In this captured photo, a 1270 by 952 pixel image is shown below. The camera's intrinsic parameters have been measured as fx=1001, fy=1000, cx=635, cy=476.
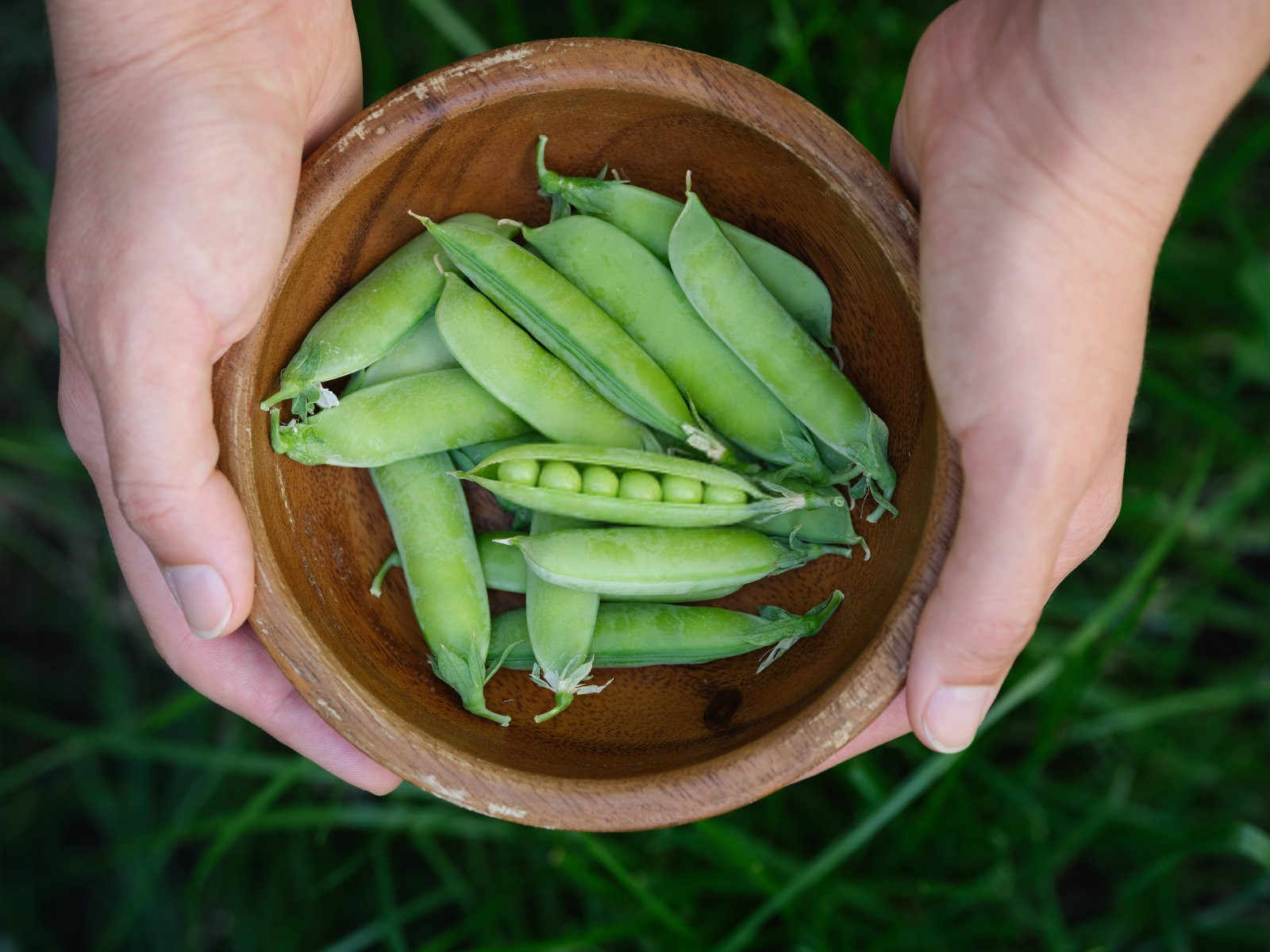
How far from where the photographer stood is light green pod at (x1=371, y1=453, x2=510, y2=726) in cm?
186

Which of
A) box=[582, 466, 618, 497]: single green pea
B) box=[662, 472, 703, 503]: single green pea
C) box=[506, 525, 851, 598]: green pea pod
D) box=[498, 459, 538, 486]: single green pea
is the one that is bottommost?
box=[506, 525, 851, 598]: green pea pod

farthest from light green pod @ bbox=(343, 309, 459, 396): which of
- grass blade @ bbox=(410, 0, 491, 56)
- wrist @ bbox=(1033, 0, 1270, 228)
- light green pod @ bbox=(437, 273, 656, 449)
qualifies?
wrist @ bbox=(1033, 0, 1270, 228)

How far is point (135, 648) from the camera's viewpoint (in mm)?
3143

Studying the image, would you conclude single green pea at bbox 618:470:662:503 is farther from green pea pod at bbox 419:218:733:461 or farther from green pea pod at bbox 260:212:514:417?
green pea pod at bbox 260:212:514:417

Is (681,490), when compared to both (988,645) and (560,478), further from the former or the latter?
(988,645)

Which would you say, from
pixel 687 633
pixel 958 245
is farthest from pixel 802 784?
pixel 958 245

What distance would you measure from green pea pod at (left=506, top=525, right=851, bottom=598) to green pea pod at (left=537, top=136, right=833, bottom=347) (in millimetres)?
472

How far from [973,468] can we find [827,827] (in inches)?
50.2

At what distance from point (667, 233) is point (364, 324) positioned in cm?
61

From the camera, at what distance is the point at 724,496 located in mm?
1831

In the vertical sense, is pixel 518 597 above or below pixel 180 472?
below

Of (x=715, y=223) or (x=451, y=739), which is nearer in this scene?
(x=451, y=739)

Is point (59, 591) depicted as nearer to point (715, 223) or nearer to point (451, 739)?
point (451, 739)

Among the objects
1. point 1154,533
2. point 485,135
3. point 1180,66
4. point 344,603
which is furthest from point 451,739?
point 1154,533
